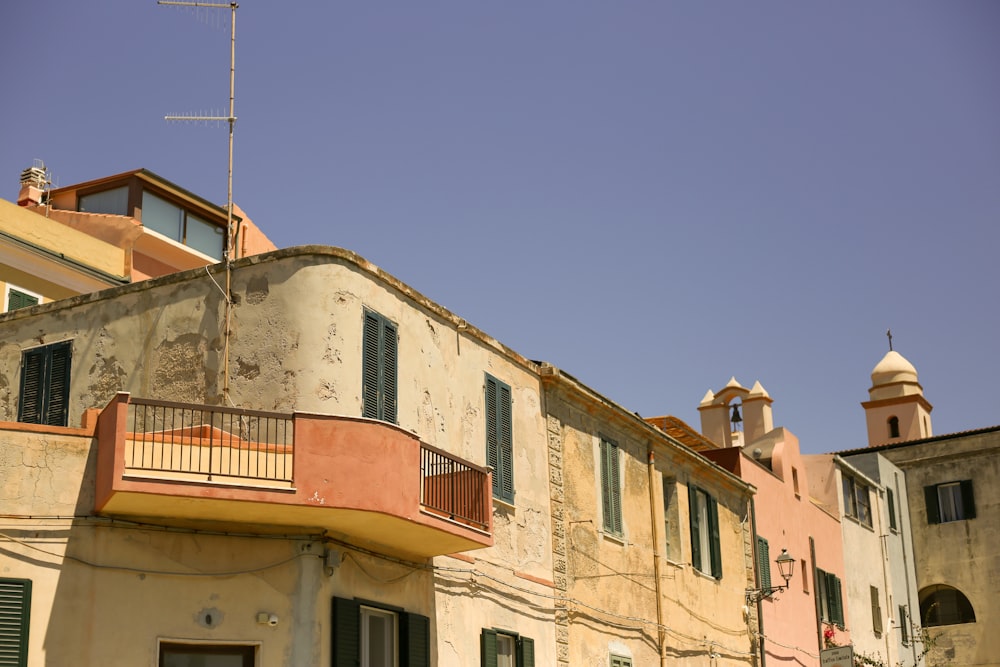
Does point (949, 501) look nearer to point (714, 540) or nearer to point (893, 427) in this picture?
point (893, 427)

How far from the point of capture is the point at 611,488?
77.6 ft

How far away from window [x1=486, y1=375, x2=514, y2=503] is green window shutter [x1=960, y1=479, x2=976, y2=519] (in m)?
29.0

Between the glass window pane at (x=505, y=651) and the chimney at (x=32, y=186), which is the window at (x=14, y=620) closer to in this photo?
the glass window pane at (x=505, y=651)

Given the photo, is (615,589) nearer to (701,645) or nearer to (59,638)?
(701,645)

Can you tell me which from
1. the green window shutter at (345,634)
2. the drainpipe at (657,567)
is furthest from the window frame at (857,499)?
the green window shutter at (345,634)

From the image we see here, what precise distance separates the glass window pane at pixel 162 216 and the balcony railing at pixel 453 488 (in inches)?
737

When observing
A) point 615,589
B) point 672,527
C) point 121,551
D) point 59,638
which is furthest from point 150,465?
point 672,527

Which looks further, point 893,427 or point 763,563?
point 893,427

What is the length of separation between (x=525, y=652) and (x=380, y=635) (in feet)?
11.8

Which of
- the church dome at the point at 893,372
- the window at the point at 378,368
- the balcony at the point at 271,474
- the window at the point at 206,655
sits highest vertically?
the church dome at the point at 893,372

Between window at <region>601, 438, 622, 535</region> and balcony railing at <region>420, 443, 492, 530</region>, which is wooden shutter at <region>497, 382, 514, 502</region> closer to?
balcony railing at <region>420, 443, 492, 530</region>

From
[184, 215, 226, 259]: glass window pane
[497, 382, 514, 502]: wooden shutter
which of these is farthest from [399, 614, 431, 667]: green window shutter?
[184, 215, 226, 259]: glass window pane

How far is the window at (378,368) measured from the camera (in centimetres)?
1736

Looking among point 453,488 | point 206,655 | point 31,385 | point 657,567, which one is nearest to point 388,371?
point 453,488
